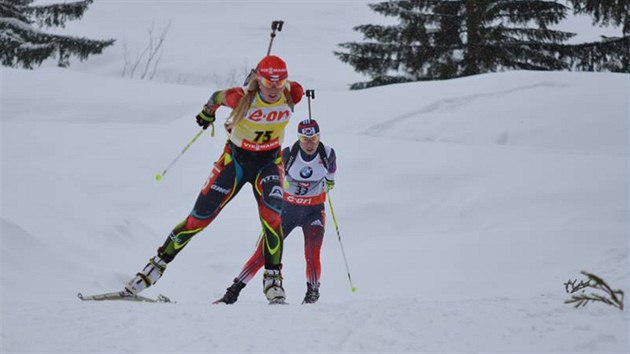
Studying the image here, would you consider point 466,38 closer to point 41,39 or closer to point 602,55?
point 602,55

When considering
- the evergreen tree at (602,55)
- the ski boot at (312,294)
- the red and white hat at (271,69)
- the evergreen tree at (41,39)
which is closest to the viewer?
the red and white hat at (271,69)

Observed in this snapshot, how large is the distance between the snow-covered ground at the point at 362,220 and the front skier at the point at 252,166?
3.23ft

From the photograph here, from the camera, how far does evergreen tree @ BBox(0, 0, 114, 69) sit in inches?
833

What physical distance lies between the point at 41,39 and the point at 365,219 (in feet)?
47.7

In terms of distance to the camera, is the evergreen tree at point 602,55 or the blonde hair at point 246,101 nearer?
the blonde hair at point 246,101

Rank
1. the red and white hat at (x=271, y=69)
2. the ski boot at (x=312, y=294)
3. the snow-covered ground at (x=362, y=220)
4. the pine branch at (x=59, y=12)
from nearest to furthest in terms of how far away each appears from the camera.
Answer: the snow-covered ground at (x=362, y=220) < the red and white hat at (x=271, y=69) < the ski boot at (x=312, y=294) < the pine branch at (x=59, y=12)

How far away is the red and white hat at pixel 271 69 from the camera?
5941 millimetres

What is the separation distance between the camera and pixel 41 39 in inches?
863

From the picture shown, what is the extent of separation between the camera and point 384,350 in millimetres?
3918

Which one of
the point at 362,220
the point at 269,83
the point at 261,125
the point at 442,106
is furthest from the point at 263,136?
the point at 442,106

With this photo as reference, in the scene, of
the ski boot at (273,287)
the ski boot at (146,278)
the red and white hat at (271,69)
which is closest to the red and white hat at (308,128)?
the red and white hat at (271,69)

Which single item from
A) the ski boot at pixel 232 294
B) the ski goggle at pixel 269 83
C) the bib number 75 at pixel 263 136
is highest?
the ski goggle at pixel 269 83

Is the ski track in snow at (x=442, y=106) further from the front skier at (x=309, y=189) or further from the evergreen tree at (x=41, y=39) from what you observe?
the evergreen tree at (x=41, y=39)

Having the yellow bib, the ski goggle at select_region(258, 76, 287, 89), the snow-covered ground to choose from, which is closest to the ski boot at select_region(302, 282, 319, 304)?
the snow-covered ground
